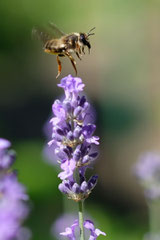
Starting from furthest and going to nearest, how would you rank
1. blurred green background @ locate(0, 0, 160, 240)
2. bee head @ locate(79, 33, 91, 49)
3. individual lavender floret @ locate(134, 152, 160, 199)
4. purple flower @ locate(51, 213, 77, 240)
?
blurred green background @ locate(0, 0, 160, 240) < purple flower @ locate(51, 213, 77, 240) < individual lavender floret @ locate(134, 152, 160, 199) < bee head @ locate(79, 33, 91, 49)

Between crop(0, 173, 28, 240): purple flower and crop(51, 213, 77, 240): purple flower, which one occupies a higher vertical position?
crop(51, 213, 77, 240): purple flower

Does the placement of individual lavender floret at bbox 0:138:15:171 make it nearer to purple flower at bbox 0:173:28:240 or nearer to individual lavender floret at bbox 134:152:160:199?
purple flower at bbox 0:173:28:240

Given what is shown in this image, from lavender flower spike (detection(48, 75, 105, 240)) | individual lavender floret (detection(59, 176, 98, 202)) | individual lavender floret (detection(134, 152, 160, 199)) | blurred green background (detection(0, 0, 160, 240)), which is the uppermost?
blurred green background (detection(0, 0, 160, 240))

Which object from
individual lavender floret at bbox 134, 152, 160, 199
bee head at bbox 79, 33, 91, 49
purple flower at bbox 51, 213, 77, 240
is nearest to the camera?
bee head at bbox 79, 33, 91, 49

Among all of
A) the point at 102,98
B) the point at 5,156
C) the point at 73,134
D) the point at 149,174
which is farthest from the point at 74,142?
the point at 102,98

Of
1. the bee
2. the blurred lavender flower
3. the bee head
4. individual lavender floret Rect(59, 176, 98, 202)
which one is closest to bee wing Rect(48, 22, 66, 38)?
the bee

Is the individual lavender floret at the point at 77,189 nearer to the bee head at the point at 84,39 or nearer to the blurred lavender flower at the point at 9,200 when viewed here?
the blurred lavender flower at the point at 9,200

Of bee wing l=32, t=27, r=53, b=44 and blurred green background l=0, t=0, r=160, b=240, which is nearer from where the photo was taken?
bee wing l=32, t=27, r=53, b=44
